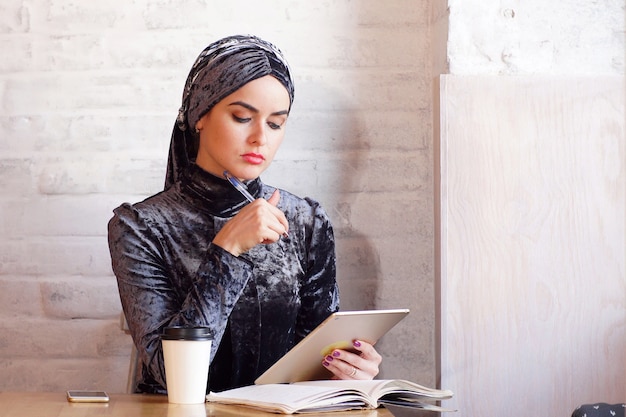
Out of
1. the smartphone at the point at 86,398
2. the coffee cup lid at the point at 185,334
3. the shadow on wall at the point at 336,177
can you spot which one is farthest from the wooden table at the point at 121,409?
the shadow on wall at the point at 336,177

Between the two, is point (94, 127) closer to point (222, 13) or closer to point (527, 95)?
point (222, 13)

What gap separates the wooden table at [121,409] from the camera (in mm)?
1449

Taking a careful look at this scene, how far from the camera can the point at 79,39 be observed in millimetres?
2436

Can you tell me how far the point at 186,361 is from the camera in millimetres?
1526

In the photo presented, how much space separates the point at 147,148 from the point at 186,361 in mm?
1014

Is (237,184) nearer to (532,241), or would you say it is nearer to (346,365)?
(346,365)

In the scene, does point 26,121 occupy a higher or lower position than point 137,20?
lower

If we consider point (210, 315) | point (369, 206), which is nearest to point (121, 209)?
point (210, 315)

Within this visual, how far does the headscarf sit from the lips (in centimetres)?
14

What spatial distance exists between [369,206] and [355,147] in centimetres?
17

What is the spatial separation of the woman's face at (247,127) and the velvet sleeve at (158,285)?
0.22 m

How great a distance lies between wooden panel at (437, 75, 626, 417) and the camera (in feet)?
6.81

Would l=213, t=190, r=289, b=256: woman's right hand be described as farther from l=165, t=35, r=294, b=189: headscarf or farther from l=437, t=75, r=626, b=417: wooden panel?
l=437, t=75, r=626, b=417: wooden panel

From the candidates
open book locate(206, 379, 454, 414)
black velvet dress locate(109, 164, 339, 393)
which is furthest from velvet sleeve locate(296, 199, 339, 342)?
open book locate(206, 379, 454, 414)
